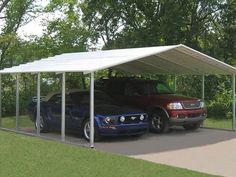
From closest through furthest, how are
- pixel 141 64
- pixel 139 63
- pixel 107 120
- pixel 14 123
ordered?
pixel 107 120 < pixel 139 63 < pixel 141 64 < pixel 14 123

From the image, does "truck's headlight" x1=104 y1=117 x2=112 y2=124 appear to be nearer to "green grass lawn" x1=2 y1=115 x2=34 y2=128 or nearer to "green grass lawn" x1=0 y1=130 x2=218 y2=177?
"green grass lawn" x1=0 y1=130 x2=218 y2=177

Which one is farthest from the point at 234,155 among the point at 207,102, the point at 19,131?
the point at 207,102

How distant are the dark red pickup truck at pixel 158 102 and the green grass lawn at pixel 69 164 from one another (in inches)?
164

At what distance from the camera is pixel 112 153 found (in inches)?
493

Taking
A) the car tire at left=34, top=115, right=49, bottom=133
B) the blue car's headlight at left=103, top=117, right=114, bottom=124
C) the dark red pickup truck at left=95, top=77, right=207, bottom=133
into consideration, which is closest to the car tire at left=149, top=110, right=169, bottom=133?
the dark red pickup truck at left=95, top=77, right=207, bottom=133

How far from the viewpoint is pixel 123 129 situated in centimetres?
1455

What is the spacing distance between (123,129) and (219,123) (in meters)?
6.81

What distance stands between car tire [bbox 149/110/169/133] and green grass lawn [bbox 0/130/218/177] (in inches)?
162

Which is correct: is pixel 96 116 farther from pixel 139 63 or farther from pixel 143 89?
pixel 139 63

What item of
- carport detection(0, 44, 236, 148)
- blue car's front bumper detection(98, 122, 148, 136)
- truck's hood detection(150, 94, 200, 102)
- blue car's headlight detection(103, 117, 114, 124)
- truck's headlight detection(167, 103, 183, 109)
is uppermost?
carport detection(0, 44, 236, 148)

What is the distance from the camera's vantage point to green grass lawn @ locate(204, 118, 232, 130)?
19109mm

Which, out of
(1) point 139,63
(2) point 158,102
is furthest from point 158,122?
(1) point 139,63

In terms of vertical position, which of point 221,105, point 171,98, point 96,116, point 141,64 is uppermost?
point 141,64

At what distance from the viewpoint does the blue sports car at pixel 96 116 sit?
14375mm
